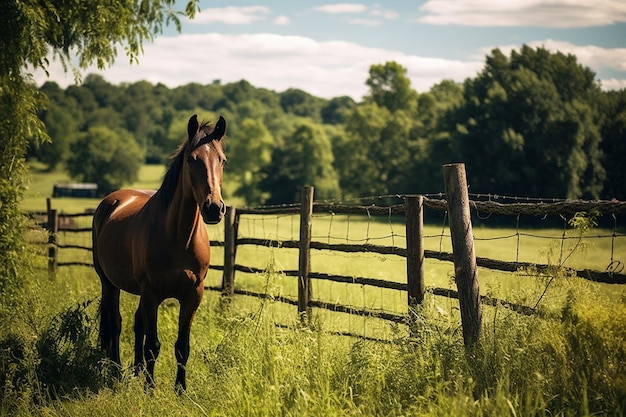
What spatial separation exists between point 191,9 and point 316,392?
7.07 meters

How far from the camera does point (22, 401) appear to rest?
200 inches

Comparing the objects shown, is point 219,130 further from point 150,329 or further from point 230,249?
point 230,249

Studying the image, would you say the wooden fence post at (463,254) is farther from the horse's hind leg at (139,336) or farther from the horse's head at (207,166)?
the horse's hind leg at (139,336)

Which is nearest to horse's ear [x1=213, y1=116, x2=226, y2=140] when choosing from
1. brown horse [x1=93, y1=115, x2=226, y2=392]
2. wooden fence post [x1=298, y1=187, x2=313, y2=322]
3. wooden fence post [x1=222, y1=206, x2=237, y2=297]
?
brown horse [x1=93, y1=115, x2=226, y2=392]

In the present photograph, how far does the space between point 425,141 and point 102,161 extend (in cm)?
4742

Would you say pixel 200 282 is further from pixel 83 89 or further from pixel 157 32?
pixel 83 89

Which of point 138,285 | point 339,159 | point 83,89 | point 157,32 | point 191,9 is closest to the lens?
point 138,285

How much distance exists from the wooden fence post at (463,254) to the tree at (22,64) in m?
5.93

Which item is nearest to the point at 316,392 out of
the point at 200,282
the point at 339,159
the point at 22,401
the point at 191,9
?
the point at 200,282

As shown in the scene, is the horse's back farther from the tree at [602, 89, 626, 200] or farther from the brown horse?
the tree at [602, 89, 626, 200]

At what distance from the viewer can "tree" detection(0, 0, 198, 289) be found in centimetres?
768

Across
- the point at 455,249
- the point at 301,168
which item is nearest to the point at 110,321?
the point at 455,249

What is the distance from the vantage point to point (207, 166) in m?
5.30

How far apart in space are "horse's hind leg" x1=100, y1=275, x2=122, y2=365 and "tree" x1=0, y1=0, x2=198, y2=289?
1.90m
